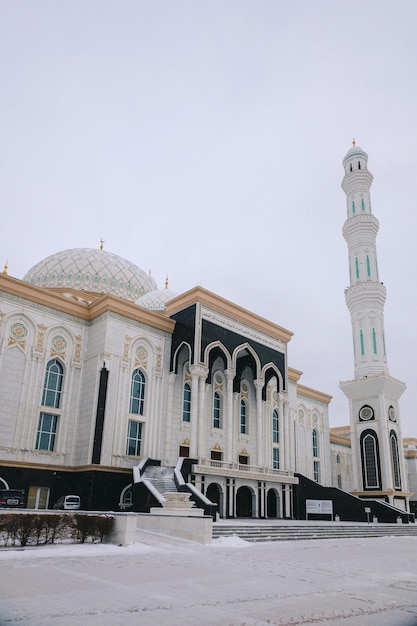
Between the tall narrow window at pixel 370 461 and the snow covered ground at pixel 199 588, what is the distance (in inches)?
1050

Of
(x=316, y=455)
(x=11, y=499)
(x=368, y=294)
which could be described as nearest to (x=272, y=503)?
(x=316, y=455)

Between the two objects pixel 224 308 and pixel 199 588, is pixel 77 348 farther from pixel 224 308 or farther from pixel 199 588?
pixel 199 588

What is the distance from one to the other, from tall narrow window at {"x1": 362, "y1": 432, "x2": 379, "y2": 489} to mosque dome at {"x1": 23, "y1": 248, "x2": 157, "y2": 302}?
20.6m

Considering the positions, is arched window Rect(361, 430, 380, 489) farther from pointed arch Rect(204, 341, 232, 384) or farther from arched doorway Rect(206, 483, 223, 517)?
pointed arch Rect(204, 341, 232, 384)

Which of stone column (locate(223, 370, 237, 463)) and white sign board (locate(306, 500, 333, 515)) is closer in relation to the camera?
stone column (locate(223, 370, 237, 463))

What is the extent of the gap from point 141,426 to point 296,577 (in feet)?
64.2

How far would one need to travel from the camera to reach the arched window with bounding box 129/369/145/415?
2764 centimetres

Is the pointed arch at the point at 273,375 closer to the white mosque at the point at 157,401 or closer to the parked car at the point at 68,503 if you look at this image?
the white mosque at the point at 157,401

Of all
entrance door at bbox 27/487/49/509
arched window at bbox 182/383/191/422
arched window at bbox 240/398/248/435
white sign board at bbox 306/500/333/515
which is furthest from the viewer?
arched window at bbox 240/398/248/435

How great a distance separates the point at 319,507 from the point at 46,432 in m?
17.0

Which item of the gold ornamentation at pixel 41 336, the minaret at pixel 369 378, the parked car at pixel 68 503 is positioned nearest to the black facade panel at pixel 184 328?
the gold ornamentation at pixel 41 336

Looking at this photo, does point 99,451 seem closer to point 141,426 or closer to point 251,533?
point 141,426

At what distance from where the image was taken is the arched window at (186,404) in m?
30.1

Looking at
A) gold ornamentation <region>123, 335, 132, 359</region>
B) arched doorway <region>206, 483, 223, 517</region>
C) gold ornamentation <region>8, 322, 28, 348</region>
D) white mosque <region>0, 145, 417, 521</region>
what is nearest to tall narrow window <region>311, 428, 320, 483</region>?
white mosque <region>0, 145, 417, 521</region>
